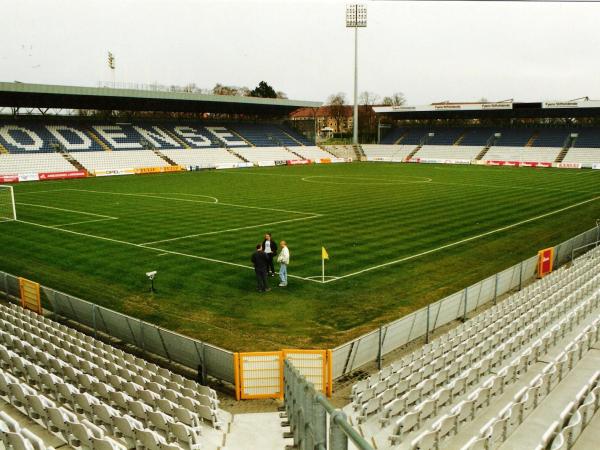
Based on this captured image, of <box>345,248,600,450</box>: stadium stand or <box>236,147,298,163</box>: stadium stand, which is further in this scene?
<box>236,147,298,163</box>: stadium stand

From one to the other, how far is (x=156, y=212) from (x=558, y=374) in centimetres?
3005

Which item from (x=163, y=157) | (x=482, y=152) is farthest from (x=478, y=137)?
(x=163, y=157)

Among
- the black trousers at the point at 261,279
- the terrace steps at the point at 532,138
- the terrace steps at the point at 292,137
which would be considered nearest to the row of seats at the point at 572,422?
the black trousers at the point at 261,279

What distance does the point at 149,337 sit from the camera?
13320 mm

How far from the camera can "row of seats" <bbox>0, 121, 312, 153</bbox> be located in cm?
6631

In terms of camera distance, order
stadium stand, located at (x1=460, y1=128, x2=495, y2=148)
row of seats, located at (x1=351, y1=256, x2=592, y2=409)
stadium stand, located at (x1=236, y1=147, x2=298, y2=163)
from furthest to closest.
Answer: stadium stand, located at (x1=460, y1=128, x2=495, y2=148) < stadium stand, located at (x1=236, y1=147, x2=298, y2=163) < row of seats, located at (x1=351, y1=256, x2=592, y2=409)

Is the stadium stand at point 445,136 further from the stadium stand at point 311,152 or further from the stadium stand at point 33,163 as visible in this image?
the stadium stand at point 33,163

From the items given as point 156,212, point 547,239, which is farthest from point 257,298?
point 156,212

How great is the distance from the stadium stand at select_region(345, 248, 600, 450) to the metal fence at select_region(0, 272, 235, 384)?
3.16m

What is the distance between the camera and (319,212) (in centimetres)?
3456

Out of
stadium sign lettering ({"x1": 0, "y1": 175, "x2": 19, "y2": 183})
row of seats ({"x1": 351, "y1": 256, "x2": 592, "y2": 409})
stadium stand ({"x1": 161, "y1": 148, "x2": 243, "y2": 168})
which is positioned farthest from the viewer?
stadium stand ({"x1": 161, "y1": 148, "x2": 243, "y2": 168})

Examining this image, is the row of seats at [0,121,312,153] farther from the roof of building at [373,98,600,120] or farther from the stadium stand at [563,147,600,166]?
the stadium stand at [563,147,600,166]

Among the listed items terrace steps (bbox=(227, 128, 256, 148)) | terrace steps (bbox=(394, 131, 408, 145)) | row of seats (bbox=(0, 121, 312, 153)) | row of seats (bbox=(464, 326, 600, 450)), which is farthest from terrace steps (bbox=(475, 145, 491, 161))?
Answer: row of seats (bbox=(464, 326, 600, 450))

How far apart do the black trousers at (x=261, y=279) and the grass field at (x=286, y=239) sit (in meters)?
0.40
